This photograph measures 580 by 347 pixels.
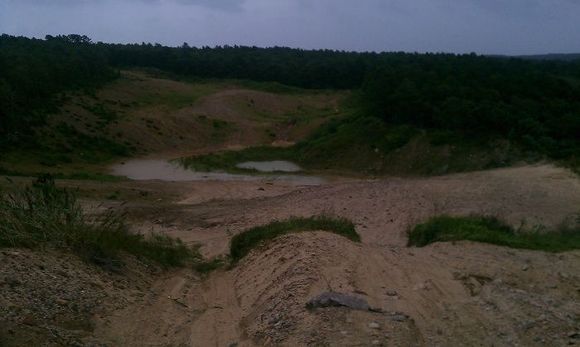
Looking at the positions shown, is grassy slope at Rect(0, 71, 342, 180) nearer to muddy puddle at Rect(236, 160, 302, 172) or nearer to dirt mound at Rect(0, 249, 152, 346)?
muddy puddle at Rect(236, 160, 302, 172)

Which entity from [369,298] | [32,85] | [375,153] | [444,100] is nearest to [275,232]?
[369,298]

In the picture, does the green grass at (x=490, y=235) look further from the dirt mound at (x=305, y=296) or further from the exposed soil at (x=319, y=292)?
the dirt mound at (x=305, y=296)

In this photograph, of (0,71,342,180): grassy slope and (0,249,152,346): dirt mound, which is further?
(0,71,342,180): grassy slope

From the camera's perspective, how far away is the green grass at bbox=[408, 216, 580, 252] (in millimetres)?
10398

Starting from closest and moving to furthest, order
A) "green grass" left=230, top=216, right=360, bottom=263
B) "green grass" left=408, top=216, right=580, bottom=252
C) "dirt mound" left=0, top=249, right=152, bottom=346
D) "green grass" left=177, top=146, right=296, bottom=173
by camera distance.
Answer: "dirt mound" left=0, top=249, right=152, bottom=346, "green grass" left=230, top=216, right=360, bottom=263, "green grass" left=408, top=216, right=580, bottom=252, "green grass" left=177, top=146, right=296, bottom=173

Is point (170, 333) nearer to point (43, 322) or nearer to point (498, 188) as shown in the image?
point (43, 322)

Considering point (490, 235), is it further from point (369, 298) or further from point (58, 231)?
point (58, 231)

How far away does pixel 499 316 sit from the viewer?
6656 millimetres

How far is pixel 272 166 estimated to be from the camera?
33.2m

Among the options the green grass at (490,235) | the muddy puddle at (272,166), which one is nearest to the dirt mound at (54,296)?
the green grass at (490,235)

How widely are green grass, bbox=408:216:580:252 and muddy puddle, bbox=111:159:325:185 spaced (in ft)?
49.9

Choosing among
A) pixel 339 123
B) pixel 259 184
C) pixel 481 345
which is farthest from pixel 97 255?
pixel 339 123

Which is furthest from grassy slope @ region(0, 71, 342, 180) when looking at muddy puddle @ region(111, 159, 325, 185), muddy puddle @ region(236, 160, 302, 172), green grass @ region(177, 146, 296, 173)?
muddy puddle @ region(236, 160, 302, 172)

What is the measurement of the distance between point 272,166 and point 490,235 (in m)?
22.8
